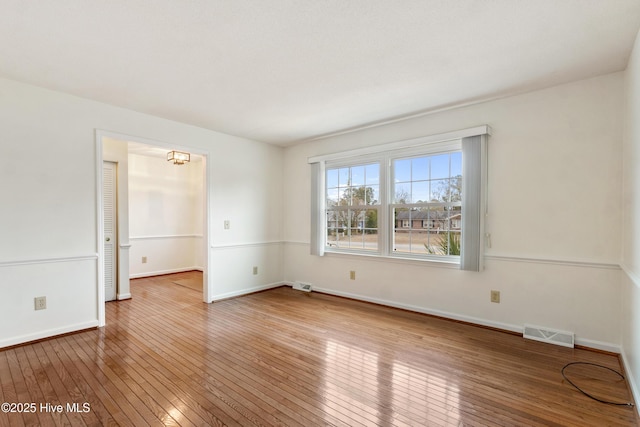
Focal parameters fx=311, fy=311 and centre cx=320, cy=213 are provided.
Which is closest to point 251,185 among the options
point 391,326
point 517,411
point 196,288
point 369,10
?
point 196,288

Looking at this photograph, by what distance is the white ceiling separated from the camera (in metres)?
1.94

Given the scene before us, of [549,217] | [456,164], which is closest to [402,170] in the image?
[456,164]

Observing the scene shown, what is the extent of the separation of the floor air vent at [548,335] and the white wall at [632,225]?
1.27 feet

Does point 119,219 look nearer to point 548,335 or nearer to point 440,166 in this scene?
point 440,166

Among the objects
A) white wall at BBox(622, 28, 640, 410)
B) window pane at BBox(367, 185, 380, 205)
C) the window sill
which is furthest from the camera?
window pane at BBox(367, 185, 380, 205)

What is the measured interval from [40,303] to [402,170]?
432 cm

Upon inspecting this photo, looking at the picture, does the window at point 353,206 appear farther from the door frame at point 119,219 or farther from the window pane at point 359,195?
the door frame at point 119,219

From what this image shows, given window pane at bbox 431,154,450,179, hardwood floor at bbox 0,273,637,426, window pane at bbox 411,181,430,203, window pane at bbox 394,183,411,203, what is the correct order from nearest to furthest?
hardwood floor at bbox 0,273,637,426 < window pane at bbox 431,154,450,179 < window pane at bbox 411,181,430,203 < window pane at bbox 394,183,411,203

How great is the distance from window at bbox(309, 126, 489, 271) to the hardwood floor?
3.23 ft

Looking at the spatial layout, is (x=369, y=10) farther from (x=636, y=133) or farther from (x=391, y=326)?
(x=391, y=326)

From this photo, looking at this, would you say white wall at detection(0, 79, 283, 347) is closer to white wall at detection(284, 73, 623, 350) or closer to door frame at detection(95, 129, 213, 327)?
door frame at detection(95, 129, 213, 327)

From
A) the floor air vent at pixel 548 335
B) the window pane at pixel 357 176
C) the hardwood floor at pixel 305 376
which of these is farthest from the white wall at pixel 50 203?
the floor air vent at pixel 548 335

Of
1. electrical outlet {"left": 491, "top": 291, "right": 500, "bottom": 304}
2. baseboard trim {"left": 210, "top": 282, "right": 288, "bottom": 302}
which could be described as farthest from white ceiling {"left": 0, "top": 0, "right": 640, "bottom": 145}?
baseboard trim {"left": 210, "top": 282, "right": 288, "bottom": 302}

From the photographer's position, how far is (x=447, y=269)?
3707 millimetres
